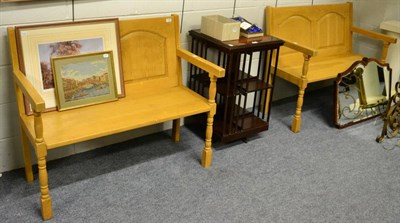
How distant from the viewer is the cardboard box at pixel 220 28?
271 centimetres

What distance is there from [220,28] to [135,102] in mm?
711

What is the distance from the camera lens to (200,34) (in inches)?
111

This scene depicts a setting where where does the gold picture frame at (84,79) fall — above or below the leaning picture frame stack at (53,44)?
below

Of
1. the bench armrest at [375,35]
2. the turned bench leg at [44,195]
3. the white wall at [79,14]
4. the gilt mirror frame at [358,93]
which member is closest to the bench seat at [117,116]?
the turned bench leg at [44,195]

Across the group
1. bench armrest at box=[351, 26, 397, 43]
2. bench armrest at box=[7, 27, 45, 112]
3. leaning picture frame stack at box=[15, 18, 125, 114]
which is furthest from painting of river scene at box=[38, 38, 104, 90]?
bench armrest at box=[351, 26, 397, 43]

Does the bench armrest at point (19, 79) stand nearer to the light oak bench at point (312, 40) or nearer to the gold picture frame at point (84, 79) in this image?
the gold picture frame at point (84, 79)

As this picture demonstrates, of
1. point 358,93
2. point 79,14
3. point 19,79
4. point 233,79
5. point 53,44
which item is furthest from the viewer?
point 358,93

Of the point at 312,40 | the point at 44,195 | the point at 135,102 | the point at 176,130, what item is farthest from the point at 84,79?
the point at 312,40

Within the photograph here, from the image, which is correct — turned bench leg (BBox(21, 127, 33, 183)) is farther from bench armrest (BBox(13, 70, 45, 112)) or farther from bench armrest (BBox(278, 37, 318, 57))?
bench armrest (BBox(278, 37, 318, 57))

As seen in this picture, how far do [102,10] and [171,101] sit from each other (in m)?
0.67

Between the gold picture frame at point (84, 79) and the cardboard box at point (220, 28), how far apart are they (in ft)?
2.22

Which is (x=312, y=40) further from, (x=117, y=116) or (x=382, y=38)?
(x=117, y=116)

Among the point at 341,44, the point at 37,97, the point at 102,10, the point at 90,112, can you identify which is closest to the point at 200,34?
the point at 102,10

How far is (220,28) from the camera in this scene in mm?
2709
